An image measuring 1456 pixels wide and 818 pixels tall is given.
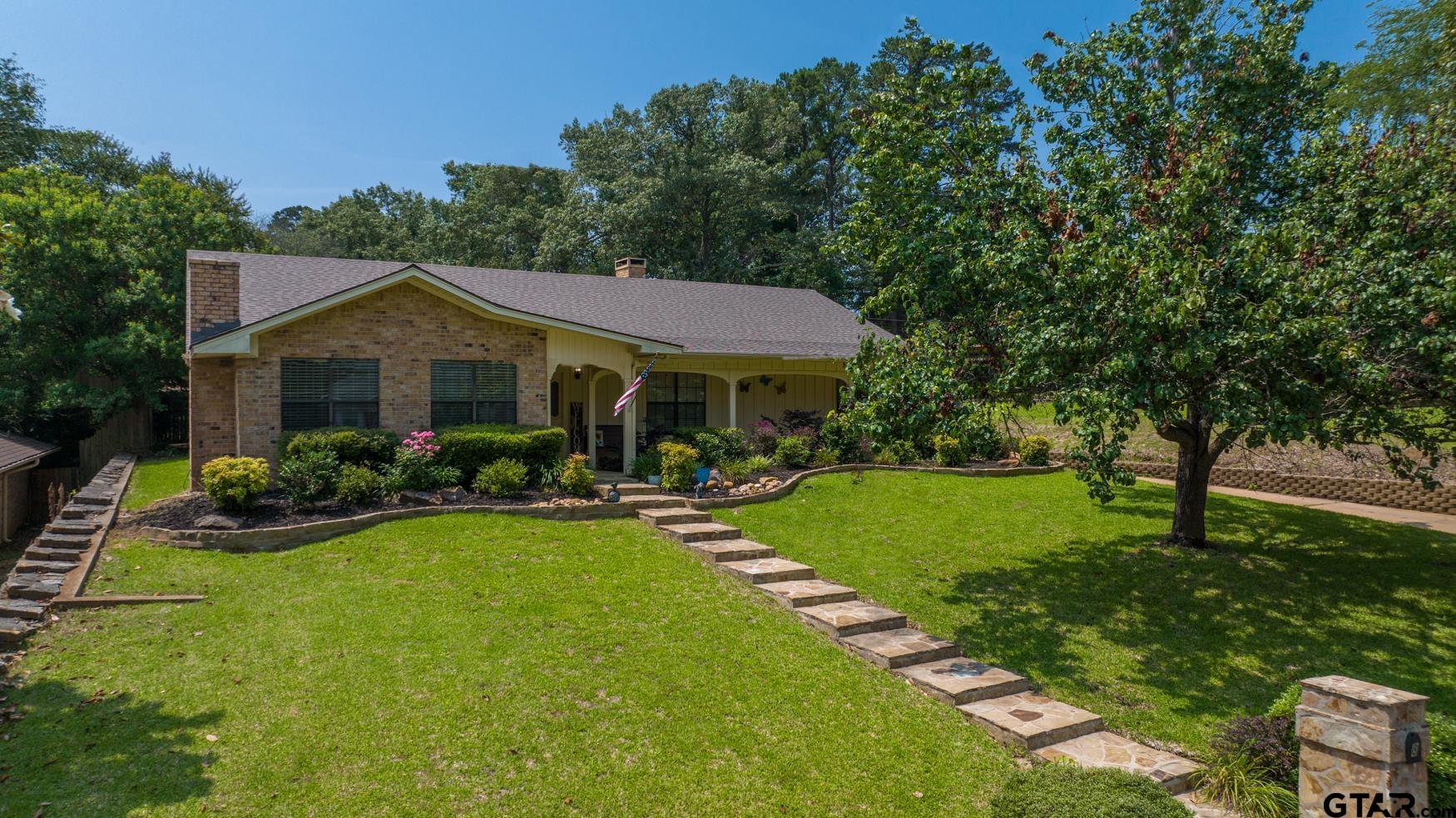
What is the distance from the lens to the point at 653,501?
12914mm

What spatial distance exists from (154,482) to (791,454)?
43.2 feet

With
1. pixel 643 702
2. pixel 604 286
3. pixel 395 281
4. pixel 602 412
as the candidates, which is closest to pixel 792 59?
pixel 604 286

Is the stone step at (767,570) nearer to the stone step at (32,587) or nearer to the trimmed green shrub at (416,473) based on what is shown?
the trimmed green shrub at (416,473)

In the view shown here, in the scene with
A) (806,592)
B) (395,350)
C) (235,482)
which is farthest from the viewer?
(395,350)

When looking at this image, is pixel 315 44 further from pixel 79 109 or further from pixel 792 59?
pixel 792 59

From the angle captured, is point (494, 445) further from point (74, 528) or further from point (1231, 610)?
point (1231, 610)

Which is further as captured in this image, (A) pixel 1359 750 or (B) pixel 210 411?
(B) pixel 210 411

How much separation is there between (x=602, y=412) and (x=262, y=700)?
12701 mm

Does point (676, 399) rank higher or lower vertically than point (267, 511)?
higher

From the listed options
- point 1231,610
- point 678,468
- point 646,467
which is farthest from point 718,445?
point 1231,610

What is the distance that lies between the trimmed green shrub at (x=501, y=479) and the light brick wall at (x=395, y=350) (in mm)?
1950

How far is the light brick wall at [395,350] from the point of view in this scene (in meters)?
12.7

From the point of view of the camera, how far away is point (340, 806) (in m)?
4.93

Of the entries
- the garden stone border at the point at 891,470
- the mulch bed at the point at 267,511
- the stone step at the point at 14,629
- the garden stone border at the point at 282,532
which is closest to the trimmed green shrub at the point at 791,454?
the garden stone border at the point at 891,470
